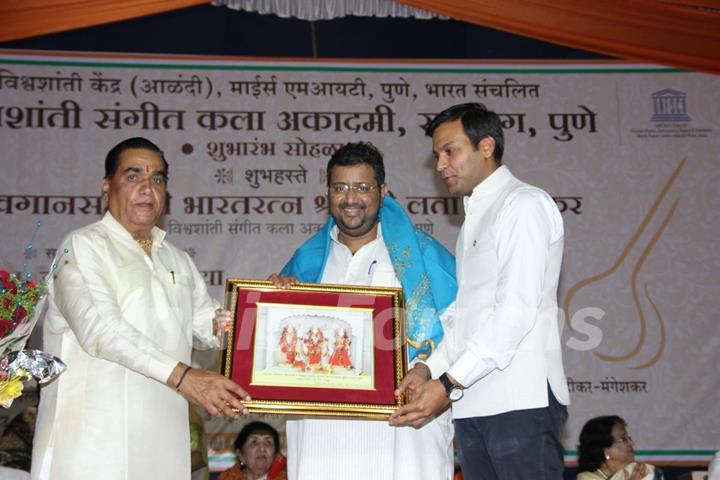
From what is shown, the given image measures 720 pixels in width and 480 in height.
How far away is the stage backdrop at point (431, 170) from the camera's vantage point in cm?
602

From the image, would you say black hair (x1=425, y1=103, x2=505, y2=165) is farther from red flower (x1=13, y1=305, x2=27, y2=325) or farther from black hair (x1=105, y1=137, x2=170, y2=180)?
red flower (x1=13, y1=305, x2=27, y2=325)

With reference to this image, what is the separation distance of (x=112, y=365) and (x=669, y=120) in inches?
178

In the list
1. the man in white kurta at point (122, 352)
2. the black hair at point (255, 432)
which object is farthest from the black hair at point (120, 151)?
the black hair at point (255, 432)

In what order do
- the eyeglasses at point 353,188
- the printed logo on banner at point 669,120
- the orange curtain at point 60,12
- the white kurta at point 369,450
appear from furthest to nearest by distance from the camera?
the printed logo on banner at point 669,120 → the orange curtain at point 60,12 → the eyeglasses at point 353,188 → the white kurta at point 369,450

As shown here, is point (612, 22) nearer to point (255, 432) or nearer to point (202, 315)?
point (202, 315)

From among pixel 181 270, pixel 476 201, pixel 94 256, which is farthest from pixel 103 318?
pixel 476 201

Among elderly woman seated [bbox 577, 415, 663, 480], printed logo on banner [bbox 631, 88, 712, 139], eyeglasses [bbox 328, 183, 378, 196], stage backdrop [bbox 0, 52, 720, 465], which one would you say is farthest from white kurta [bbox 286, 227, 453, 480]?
printed logo on banner [bbox 631, 88, 712, 139]

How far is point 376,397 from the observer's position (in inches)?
136

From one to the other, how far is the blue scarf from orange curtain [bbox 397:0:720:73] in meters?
1.51

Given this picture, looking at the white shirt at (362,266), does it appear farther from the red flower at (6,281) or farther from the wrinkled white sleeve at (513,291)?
the red flower at (6,281)

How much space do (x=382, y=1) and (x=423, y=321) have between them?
288 cm

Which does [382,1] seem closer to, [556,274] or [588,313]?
[588,313]

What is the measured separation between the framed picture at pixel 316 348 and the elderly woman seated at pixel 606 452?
6.95 ft

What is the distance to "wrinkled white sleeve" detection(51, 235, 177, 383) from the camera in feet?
11.1
